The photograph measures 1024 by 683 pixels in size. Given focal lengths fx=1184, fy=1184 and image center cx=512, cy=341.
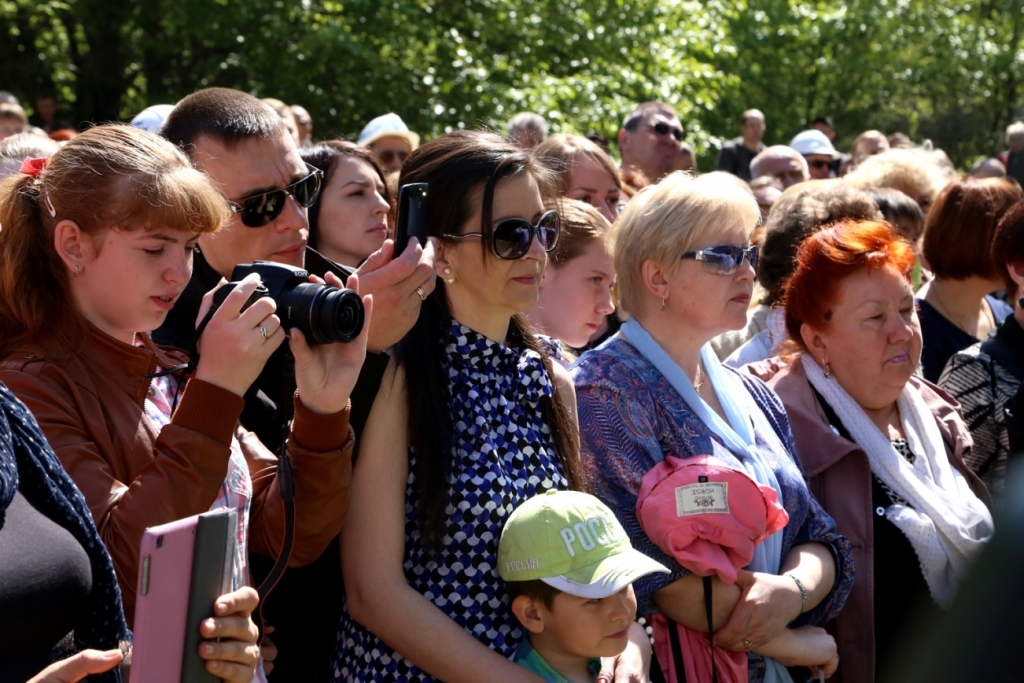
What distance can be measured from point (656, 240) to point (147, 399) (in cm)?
155

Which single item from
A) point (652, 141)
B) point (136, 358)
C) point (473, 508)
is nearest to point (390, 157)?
point (652, 141)

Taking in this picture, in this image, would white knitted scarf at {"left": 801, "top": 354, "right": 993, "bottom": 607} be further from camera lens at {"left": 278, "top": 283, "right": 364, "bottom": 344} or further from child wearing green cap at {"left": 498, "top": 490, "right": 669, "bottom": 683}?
camera lens at {"left": 278, "top": 283, "right": 364, "bottom": 344}

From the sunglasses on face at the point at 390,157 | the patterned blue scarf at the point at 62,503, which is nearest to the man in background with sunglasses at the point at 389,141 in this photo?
the sunglasses on face at the point at 390,157

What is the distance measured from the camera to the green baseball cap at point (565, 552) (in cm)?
253

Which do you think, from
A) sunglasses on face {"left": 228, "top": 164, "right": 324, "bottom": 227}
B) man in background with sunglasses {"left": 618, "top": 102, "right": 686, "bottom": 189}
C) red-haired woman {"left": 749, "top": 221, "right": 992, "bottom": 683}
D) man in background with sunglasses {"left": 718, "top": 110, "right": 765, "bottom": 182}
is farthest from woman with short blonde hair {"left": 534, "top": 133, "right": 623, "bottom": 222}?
man in background with sunglasses {"left": 718, "top": 110, "right": 765, "bottom": 182}

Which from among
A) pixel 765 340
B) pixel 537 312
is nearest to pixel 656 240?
pixel 537 312

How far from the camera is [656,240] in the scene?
3402 mm

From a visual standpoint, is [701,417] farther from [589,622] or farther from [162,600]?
[162,600]

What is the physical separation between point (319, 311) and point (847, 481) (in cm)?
195

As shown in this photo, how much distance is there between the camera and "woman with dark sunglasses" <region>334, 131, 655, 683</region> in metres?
2.58

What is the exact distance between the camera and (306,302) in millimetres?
2270

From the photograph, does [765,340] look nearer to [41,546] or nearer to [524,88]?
[41,546]

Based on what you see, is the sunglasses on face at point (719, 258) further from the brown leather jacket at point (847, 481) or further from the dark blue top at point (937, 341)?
the dark blue top at point (937, 341)

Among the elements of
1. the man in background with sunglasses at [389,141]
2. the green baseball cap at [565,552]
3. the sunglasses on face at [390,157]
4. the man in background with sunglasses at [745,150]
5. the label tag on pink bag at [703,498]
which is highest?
the green baseball cap at [565,552]
